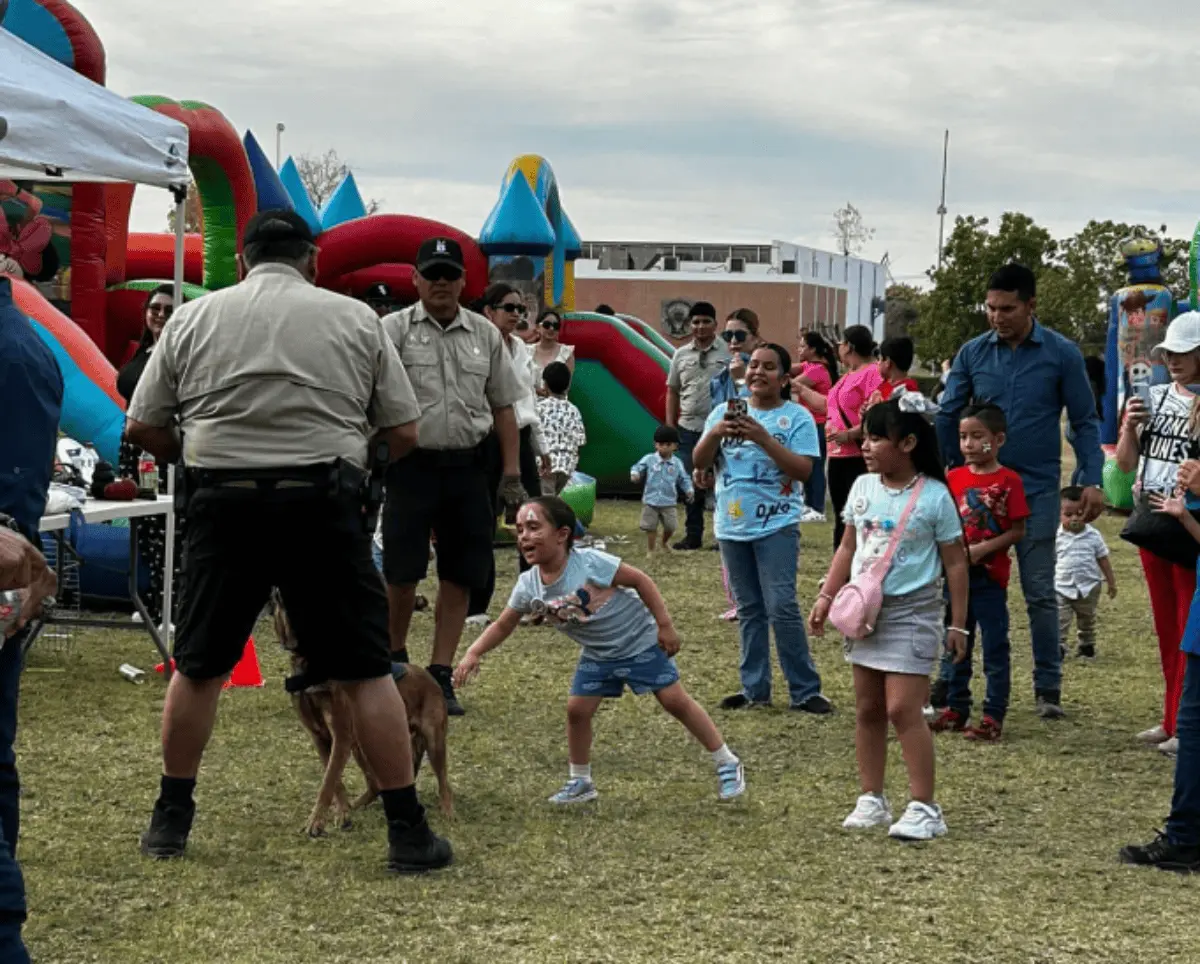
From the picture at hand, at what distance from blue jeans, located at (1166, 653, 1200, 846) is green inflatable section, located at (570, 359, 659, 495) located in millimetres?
12984

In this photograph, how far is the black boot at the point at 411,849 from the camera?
210 inches

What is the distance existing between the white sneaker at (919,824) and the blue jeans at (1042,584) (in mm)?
2162

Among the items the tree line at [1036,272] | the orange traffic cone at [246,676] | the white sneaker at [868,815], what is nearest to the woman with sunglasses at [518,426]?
the orange traffic cone at [246,676]

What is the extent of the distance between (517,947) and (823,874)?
1.16 metres

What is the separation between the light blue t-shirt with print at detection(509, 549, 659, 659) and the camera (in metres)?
6.19

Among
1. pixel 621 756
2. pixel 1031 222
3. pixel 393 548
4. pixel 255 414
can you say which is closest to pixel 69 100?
pixel 393 548

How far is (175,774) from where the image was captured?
544cm

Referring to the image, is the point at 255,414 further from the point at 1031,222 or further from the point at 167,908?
the point at 1031,222

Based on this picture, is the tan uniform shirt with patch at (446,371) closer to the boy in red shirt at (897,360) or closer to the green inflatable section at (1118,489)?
the boy in red shirt at (897,360)

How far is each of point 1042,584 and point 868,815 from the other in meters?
2.32

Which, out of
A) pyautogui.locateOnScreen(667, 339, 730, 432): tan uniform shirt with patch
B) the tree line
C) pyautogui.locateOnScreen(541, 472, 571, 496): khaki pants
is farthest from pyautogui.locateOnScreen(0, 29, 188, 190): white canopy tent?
the tree line

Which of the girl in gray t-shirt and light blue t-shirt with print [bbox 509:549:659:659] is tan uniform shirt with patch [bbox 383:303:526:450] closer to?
the girl in gray t-shirt

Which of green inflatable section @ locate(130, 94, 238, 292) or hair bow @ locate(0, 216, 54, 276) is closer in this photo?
hair bow @ locate(0, 216, 54, 276)

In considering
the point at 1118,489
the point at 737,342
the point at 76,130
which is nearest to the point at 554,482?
the point at 737,342
